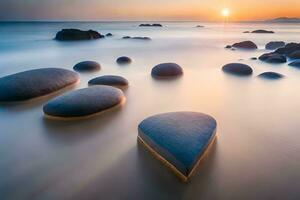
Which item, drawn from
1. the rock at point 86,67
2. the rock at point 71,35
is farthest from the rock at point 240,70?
the rock at point 71,35

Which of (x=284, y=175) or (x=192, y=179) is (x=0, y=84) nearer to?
(x=192, y=179)

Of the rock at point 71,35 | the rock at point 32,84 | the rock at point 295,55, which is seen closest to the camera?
the rock at point 32,84

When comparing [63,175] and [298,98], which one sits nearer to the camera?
[63,175]

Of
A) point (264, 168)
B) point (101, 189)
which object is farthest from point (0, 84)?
point (264, 168)

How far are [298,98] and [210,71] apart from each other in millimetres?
3355

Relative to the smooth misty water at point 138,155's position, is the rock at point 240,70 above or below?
below

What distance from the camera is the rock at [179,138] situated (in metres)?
2.55

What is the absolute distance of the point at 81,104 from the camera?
3959 millimetres

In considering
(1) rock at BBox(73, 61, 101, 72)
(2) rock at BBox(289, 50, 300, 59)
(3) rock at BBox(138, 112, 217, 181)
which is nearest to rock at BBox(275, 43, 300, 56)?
(2) rock at BBox(289, 50, 300, 59)

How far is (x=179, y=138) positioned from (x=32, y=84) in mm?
3394

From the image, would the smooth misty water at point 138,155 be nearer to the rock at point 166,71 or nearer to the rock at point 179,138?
the rock at point 179,138

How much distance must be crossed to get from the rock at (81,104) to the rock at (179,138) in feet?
3.43

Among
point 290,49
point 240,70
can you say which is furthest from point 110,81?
point 290,49

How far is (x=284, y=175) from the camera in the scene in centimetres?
258
